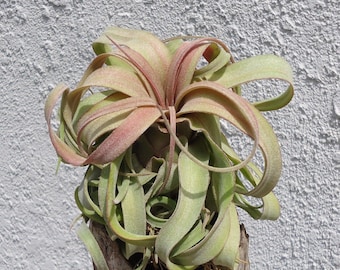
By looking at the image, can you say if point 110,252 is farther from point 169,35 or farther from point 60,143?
point 169,35

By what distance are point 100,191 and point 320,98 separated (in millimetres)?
521

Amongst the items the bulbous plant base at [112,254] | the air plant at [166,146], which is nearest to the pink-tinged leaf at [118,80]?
the air plant at [166,146]

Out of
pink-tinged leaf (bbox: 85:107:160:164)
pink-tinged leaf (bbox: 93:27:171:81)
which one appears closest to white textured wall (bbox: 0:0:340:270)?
pink-tinged leaf (bbox: 93:27:171:81)

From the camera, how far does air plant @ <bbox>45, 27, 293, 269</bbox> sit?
48 centimetres

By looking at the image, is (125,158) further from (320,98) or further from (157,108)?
(320,98)

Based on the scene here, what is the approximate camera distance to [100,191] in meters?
0.51

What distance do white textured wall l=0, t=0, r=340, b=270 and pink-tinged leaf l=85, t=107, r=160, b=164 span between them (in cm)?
48

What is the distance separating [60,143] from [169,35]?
1.56ft

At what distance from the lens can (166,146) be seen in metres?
0.53

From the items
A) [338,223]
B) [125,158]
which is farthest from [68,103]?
[338,223]

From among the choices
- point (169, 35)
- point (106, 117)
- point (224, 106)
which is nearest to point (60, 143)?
point (106, 117)

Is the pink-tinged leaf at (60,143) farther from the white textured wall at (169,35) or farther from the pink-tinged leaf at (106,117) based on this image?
the white textured wall at (169,35)

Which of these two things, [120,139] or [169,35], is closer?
[120,139]

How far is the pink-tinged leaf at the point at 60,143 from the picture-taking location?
0.50 metres
